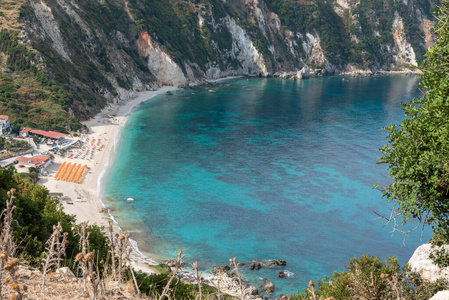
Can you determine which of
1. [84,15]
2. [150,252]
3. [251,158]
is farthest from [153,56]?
[150,252]

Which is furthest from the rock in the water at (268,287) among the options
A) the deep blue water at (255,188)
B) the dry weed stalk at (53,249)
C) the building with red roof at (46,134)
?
the building with red roof at (46,134)

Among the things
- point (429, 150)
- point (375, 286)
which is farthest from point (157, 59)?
point (375, 286)

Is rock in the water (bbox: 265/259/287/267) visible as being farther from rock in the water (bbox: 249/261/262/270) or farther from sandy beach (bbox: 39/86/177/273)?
sandy beach (bbox: 39/86/177/273)

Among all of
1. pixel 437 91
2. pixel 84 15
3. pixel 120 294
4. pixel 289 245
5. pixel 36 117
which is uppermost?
pixel 84 15

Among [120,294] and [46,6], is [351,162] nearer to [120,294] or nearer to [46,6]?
[120,294]

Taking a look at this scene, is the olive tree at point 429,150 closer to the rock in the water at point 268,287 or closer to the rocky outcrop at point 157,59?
the rock in the water at point 268,287

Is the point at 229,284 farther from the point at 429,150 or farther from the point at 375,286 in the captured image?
the point at 429,150
